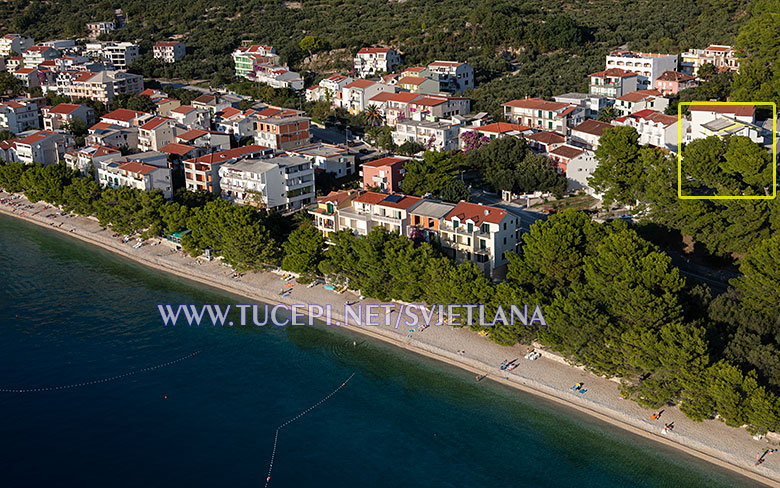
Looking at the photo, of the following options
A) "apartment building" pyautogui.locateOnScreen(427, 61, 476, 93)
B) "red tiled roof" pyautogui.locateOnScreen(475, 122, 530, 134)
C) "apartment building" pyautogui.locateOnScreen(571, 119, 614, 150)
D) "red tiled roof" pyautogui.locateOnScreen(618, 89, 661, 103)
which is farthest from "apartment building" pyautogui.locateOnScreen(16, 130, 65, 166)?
"red tiled roof" pyautogui.locateOnScreen(618, 89, 661, 103)

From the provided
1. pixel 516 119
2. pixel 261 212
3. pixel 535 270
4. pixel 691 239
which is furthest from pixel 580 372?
pixel 516 119

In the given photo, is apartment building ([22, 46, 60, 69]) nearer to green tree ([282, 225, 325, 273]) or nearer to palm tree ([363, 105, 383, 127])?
palm tree ([363, 105, 383, 127])

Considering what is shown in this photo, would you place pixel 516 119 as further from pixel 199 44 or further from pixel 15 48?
pixel 15 48

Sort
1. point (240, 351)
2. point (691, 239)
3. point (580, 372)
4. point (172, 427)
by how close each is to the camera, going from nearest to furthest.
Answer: point (172, 427) → point (580, 372) → point (240, 351) → point (691, 239)

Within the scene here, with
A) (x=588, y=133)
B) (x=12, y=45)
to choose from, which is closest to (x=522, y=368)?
(x=588, y=133)

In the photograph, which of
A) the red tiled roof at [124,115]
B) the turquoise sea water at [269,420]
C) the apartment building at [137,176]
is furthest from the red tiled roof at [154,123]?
the turquoise sea water at [269,420]
